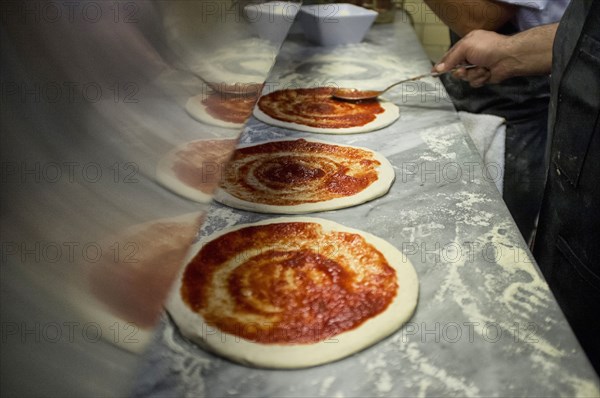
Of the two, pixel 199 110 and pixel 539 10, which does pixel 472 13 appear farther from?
pixel 199 110

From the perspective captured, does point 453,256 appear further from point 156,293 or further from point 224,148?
point 156,293

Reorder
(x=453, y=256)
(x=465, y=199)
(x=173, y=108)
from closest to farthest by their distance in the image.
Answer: (x=173, y=108), (x=453, y=256), (x=465, y=199)

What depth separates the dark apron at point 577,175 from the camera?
1464mm

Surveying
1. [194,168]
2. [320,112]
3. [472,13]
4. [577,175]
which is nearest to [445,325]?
[194,168]

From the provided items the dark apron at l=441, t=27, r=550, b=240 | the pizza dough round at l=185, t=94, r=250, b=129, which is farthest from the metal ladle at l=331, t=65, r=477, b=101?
the pizza dough round at l=185, t=94, r=250, b=129

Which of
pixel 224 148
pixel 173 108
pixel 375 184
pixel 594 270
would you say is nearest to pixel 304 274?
pixel 224 148

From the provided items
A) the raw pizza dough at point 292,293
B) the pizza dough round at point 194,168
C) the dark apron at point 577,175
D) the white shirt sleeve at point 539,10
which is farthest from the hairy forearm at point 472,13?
the pizza dough round at point 194,168

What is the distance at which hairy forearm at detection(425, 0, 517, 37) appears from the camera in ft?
8.14

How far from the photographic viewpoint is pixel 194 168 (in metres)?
0.84

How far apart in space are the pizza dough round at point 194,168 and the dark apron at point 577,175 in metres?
0.97

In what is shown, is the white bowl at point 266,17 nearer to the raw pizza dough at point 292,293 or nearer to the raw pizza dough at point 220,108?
the raw pizza dough at point 220,108

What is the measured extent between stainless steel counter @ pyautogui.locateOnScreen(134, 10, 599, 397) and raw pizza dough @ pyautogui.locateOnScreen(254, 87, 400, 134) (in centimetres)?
27

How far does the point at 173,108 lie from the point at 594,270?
48.8 inches

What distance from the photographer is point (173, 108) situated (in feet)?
2.26
